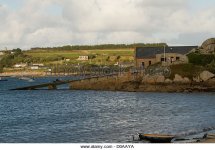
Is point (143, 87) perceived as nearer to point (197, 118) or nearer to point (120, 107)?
point (120, 107)

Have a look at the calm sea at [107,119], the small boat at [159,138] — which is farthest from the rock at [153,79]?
the small boat at [159,138]

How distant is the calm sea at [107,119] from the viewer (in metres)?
39.7

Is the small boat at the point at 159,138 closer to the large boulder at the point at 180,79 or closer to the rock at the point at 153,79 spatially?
the large boulder at the point at 180,79

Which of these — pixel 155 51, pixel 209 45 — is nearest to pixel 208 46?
pixel 209 45

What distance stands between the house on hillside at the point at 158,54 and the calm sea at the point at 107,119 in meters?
33.0

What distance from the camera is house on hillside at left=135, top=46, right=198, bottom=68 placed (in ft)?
377

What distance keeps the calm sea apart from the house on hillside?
33.0 metres

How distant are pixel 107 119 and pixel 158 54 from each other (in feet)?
214

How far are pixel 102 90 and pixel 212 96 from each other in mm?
30825

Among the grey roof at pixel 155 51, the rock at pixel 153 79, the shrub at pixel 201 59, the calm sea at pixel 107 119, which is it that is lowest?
the calm sea at pixel 107 119

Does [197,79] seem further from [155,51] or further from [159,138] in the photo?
[159,138]

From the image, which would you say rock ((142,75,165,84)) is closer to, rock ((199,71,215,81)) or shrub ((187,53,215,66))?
rock ((199,71,215,81))

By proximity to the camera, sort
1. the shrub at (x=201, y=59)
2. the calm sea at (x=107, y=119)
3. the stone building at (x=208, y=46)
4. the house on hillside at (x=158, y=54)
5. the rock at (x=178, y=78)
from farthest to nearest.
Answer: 1. the house on hillside at (x=158, y=54)
2. the stone building at (x=208, y=46)
3. the shrub at (x=201, y=59)
4. the rock at (x=178, y=78)
5. the calm sea at (x=107, y=119)

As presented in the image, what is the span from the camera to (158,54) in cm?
11612
